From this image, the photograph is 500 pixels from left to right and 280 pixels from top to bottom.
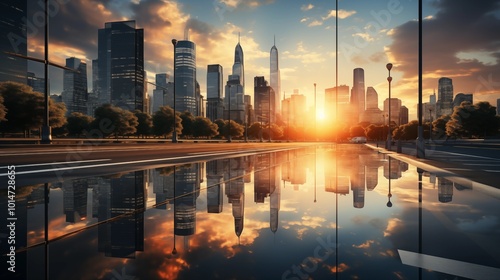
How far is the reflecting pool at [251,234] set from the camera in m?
2.48

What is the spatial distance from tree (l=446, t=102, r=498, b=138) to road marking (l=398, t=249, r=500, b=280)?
4118 inches

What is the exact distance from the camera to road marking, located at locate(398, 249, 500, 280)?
2.39 m

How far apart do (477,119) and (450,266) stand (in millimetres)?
106231

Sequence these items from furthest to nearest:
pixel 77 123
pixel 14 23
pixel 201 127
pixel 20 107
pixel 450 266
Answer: pixel 14 23 < pixel 201 127 < pixel 77 123 < pixel 20 107 < pixel 450 266

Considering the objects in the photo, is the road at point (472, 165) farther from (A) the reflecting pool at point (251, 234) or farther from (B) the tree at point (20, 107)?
(B) the tree at point (20, 107)

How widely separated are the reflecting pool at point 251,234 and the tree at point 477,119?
100 m

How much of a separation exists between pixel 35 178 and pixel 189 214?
6.03m

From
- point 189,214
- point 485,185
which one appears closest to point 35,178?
point 189,214

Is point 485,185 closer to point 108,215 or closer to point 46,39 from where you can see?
point 108,215

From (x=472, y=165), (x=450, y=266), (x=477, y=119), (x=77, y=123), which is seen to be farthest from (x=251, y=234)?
(x=77, y=123)

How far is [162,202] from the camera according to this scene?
511 cm

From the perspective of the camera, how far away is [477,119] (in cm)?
8250

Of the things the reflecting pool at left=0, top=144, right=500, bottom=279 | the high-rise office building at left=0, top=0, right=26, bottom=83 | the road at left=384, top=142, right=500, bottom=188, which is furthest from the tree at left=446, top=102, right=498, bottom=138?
the high-rise office building at left=0, top=0, right=26, bottom=83

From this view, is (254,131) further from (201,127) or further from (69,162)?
(69,162)
